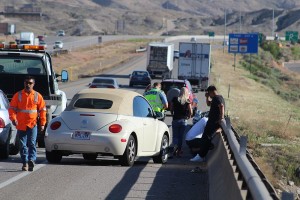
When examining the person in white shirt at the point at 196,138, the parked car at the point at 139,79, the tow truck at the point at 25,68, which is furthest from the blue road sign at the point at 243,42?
the person in white shirt at the point at 196,138

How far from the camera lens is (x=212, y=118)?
1683 centimetres

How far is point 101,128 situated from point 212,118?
252cm

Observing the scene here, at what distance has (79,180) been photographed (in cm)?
1382

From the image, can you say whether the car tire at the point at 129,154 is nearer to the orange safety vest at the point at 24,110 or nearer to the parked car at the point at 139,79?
the orange safety vest at the point at 24,110

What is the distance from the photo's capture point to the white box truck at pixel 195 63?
201 ft

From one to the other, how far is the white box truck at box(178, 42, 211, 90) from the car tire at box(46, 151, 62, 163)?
4506 centimetres

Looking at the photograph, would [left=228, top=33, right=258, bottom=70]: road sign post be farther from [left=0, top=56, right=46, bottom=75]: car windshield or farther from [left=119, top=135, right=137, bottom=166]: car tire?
[left=119, top=135, right=137, bottom=166]: car tire

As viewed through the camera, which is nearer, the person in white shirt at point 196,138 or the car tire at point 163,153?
the car tire at point 163,153

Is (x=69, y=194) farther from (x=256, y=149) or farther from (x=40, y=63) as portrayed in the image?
(x=256, y=149)

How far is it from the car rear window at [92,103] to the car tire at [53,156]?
3.19 ft

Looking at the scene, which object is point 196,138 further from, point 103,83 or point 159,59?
point 159,59

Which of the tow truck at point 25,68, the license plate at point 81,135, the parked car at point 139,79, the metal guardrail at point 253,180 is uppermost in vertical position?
the tow truck at point 25,68

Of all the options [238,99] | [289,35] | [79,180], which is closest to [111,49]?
[289,35]

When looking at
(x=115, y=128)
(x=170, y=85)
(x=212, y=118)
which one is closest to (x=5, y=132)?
(x=115, y=128)
